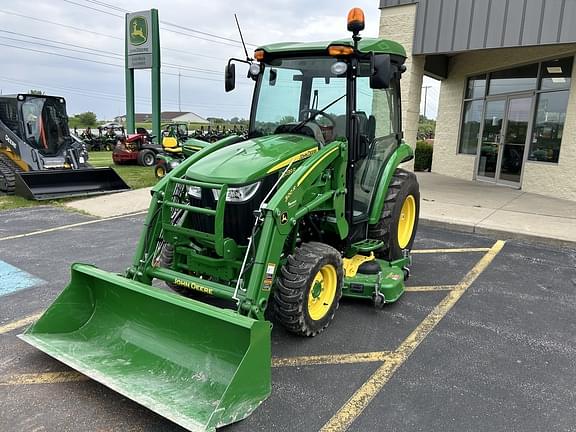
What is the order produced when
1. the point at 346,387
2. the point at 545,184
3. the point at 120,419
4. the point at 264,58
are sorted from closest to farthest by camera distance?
the point at 120,419, the point at 346,387, the point at 264,58, the point at 545,184

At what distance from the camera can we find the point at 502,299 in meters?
4.72

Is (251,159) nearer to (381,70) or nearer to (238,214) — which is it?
(238,214)

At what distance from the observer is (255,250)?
3307mm

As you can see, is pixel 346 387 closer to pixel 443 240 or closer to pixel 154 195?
pixel 154 195

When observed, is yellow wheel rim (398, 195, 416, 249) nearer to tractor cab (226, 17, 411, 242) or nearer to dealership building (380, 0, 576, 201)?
tractor cab (226, 17, 411, 242)

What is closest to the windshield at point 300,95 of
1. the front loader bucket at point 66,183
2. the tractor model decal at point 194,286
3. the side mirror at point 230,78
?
the side mirror at point 230,78

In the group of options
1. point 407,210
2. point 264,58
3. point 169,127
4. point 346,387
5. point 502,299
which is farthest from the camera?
point 169,127

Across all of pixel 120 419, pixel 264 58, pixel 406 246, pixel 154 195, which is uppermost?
pixel 264 58

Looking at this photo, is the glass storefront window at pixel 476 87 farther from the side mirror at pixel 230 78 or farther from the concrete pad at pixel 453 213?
the side mirror at pixel 230 78

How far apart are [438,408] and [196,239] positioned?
2098 mm

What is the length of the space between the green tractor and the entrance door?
748 centimetres

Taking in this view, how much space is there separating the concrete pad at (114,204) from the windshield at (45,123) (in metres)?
3.18

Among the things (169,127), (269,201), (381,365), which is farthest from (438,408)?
(169,127)

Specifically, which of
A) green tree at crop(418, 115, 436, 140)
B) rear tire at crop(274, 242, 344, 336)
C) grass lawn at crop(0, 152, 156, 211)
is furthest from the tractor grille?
green tree at crop(418, 115, 436, 140)
